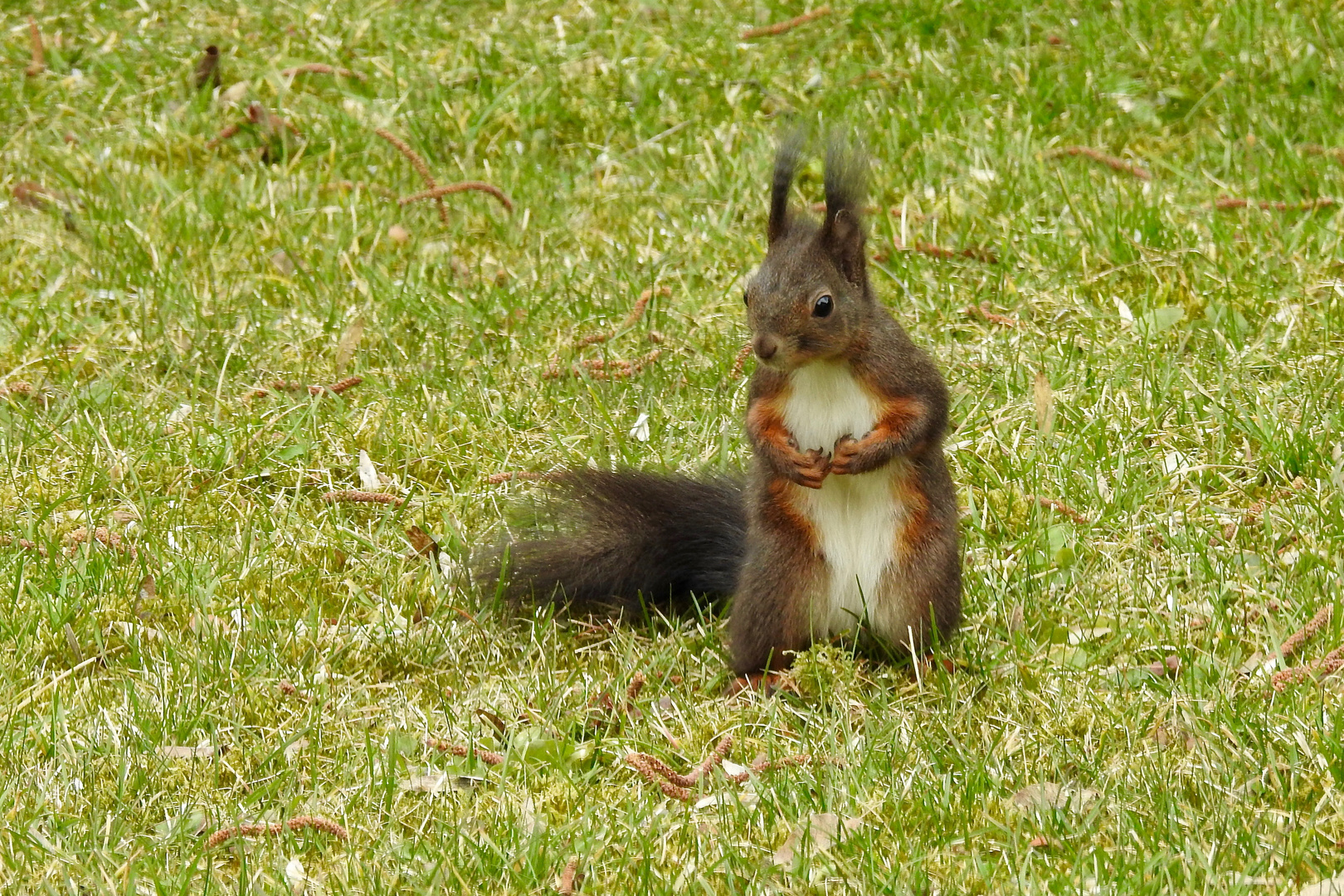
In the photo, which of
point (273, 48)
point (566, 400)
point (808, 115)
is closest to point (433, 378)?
point (566, 400)

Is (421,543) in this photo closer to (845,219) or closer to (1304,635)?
(845,219)

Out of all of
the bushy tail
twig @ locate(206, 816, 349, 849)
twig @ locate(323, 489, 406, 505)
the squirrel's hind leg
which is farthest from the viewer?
twig @ locate(323, 489, 406, 505)

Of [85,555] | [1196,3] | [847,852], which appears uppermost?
[1196,3]

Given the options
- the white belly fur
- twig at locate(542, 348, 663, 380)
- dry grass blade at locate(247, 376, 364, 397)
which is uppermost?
the white belly fur

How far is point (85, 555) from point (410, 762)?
1.02 m

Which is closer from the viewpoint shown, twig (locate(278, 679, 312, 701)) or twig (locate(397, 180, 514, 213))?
twig (locate(278, 679, 312, 701))

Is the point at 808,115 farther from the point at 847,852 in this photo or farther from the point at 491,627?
the point at 847,852

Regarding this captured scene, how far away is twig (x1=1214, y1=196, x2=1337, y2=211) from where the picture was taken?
15.5 feet

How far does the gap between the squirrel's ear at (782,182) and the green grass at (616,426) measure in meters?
0.72

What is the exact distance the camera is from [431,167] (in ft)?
Answer: 17.7

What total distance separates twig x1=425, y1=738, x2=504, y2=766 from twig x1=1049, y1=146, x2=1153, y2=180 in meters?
2.98

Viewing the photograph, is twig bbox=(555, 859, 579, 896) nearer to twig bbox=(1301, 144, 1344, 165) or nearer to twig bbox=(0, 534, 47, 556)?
twig bbox=(0, 534, 47, 556)

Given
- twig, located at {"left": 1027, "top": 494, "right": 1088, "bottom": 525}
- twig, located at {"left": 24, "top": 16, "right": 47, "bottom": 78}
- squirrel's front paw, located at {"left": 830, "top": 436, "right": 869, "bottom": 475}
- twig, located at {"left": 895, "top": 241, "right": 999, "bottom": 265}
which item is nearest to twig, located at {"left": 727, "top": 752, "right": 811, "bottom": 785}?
squirrel's front paw, located at {"left": 830, "top": 436, "right": 869, "bottom": 475}

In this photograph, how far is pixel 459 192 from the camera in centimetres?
514
